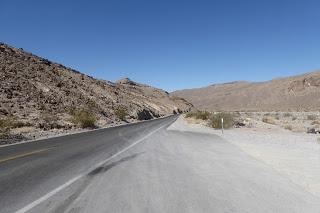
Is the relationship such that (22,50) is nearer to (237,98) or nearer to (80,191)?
(80,191)

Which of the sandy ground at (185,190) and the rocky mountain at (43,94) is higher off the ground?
the rocky mountain at (43,94)

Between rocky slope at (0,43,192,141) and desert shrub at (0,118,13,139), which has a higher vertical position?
rocky slope at (0,43,192,141)

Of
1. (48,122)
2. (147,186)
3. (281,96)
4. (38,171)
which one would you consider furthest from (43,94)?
(281,96)

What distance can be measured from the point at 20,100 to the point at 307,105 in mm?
111608

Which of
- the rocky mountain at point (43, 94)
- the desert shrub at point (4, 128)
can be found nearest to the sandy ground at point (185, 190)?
the desert shrub at point (4, 128)

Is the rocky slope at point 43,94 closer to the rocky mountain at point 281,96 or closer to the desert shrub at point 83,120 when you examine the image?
the desert shrub at point 83,120

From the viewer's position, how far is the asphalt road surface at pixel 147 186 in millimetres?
7039

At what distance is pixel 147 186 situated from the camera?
29.1 feet

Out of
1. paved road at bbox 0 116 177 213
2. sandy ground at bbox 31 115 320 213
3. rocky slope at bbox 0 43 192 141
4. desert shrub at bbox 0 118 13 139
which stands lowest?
sandy ground at bbox 31 115 320 213

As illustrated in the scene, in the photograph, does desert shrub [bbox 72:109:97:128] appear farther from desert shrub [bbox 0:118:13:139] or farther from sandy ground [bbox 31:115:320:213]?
sandy ground [bbox 31:115:320:213]

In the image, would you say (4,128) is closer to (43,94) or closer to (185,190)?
(43,94)

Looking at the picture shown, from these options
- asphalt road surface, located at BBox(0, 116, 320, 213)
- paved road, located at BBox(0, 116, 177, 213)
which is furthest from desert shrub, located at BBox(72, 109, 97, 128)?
asphalt road surface, located at BBox(0, 116, 320, 213)

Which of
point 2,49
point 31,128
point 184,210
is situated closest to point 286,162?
point 184,210

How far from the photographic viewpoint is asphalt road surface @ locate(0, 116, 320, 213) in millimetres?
7039
